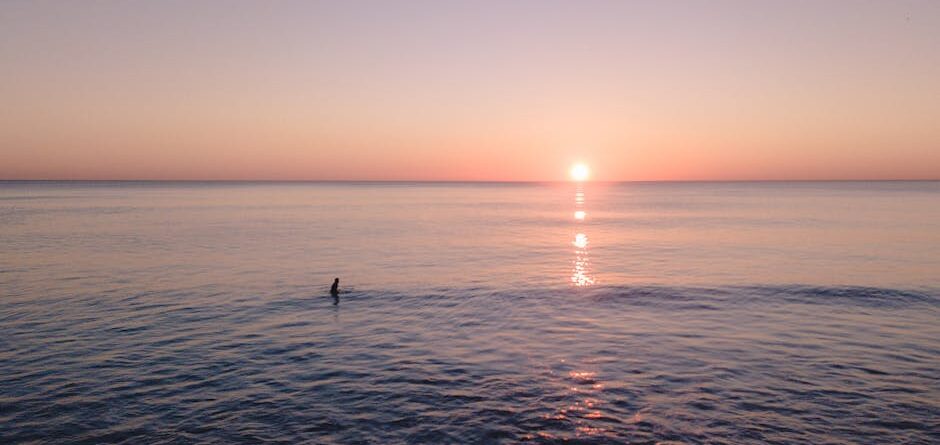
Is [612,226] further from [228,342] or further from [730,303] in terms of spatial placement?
[228,342]

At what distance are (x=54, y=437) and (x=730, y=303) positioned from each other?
3089cm

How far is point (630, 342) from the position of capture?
2511 centimetres

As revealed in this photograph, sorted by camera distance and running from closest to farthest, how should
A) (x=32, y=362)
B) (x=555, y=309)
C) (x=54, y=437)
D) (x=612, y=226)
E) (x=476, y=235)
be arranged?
(x=54, y=437), (x=32, y=362), (x=555, y=309), (x=476, y=235), (x=612, y=226)

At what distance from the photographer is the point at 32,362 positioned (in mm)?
21609

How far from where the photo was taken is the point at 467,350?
78.5ft

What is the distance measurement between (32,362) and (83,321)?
7.10m

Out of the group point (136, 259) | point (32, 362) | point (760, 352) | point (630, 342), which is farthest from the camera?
point (136, 259)

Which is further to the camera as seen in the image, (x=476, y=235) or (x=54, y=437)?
(x=476, y=235)

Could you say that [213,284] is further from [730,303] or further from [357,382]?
[730,303]

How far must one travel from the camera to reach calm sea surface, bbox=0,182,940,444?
53.5ft

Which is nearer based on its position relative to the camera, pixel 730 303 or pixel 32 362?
pixel 32 362

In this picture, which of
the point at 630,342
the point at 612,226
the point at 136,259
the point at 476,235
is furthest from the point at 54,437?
the point at 612,226

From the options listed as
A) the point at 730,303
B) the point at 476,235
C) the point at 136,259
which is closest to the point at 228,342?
the point at 730,303

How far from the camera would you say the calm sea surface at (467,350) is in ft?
53.5
